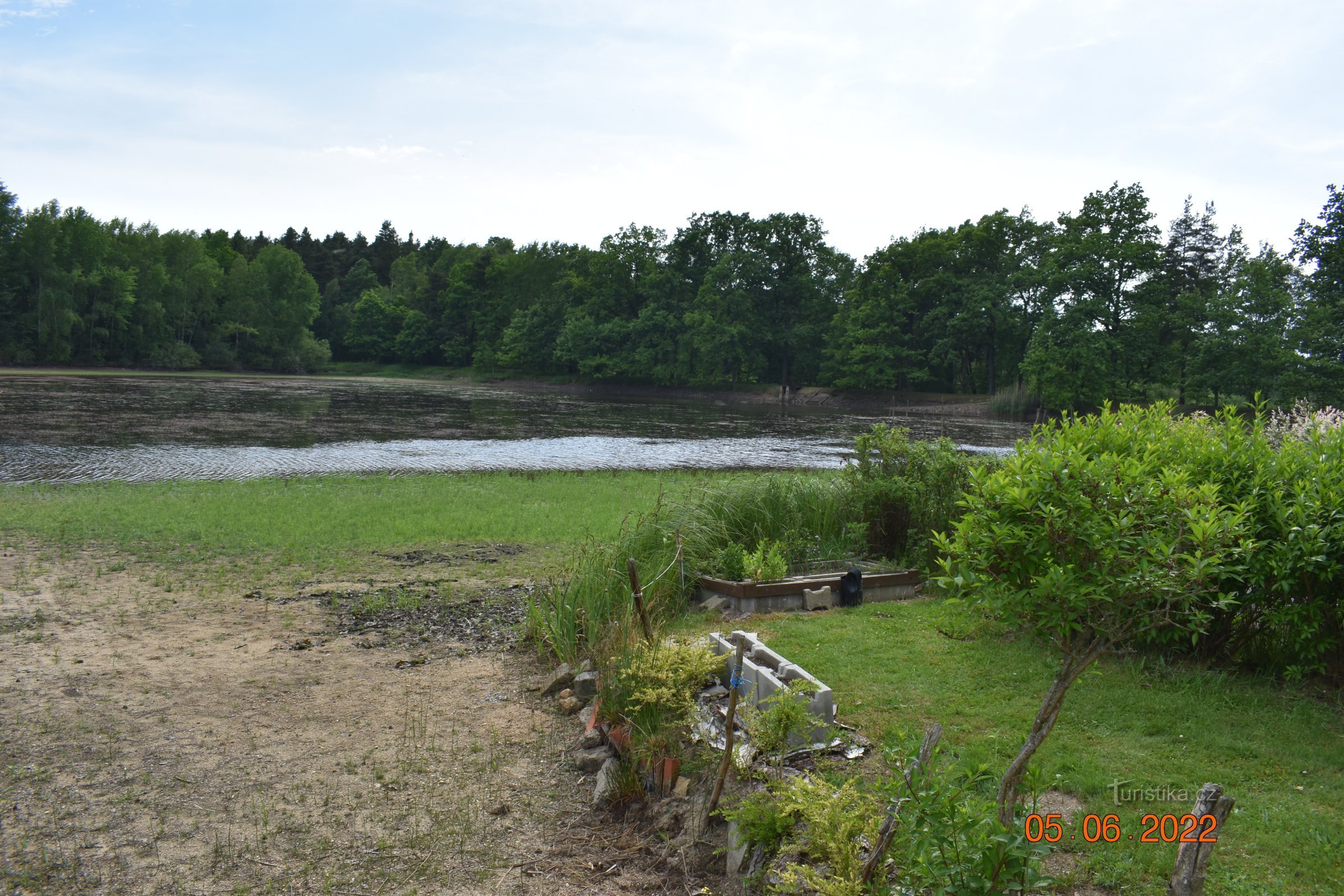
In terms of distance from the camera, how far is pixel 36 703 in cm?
604

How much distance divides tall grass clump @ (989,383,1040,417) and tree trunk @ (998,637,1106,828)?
5259 centimetres

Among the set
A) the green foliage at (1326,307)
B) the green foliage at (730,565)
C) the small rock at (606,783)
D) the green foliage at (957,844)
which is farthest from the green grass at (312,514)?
the green foliage at (1326,307)

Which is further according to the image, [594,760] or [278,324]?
[278,324]

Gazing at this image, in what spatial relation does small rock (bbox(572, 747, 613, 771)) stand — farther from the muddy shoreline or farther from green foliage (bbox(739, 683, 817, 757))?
the muddy shoreline

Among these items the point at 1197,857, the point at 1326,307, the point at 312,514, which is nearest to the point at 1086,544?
the point at 1197,857

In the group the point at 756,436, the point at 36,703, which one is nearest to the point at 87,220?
the point at 756,436

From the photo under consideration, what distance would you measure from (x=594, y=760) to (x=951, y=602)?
2.66 metres

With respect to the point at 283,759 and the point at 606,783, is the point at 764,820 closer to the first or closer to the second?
the point at 606,783

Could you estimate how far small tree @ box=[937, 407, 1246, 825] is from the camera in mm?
3150

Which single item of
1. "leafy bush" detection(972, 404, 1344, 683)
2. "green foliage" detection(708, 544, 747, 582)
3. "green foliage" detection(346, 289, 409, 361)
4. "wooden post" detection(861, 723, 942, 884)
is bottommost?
"green foliage" detection(708, 544, 747, 582)

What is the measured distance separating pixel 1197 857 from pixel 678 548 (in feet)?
18.8

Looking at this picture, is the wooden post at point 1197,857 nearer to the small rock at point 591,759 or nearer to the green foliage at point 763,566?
the small rock at point 591,759

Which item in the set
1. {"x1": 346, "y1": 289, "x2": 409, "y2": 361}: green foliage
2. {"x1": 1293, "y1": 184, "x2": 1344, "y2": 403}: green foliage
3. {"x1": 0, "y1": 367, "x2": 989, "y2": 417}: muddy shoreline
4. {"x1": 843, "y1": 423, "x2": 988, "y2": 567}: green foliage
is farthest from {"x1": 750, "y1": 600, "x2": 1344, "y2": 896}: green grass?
{"x1": 346, "y1": 289, "x2": 409, "y2": 361}: green foliage

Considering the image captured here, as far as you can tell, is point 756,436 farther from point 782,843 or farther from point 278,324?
point 278,324
